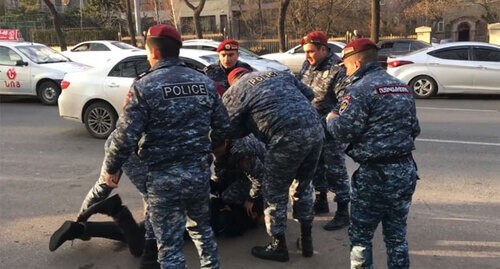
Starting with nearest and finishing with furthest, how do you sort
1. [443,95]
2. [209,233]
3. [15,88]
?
[209,233], [15,88], [443,95]

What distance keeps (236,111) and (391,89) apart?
1182mm

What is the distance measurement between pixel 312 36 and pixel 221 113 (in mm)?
1715

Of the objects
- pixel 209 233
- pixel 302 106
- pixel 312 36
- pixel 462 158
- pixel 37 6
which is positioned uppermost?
pixel 37 6

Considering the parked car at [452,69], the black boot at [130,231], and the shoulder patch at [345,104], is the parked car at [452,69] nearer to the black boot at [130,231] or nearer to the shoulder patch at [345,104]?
the black boot at [130,231]

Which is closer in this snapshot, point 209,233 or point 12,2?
point 209,233

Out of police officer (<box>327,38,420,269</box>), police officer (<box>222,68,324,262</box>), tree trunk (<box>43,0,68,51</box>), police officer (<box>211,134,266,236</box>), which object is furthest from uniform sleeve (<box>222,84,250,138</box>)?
tree trunk (<box>43,0,68,51</box>)

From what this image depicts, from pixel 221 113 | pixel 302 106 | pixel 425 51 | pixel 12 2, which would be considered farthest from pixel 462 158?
pixel 12 2

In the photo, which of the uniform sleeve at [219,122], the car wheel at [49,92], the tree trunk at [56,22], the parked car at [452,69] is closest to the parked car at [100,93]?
the car wheel at [49,92]

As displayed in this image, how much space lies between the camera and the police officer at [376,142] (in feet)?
10.7

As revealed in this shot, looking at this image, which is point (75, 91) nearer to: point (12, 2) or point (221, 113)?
point (221, 113)

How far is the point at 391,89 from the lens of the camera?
10.7 ft

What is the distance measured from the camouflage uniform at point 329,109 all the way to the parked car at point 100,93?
15.3 ft

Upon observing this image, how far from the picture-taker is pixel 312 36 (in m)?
4.80

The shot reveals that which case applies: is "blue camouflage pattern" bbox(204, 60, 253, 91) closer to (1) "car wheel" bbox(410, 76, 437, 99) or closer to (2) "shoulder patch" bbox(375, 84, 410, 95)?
(2) "shoulder patch" bbox(375, 84, 410, 95)
